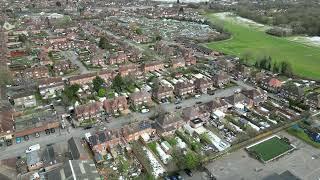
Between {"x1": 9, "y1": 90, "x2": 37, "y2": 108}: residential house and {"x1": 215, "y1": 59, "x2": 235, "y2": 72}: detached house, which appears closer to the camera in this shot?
{"x1": 9, "y1": 90, "x2": 37, "y2": 108}: residential house

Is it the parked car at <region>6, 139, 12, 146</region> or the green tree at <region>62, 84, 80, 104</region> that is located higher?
the green tree at <region>62, 84, 80, 104</region>

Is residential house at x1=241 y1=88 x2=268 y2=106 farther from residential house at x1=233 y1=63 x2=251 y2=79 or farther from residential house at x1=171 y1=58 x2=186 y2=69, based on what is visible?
residential house at x1=171 y1=58 x2=186 y2=69

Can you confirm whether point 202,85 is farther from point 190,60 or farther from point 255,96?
point 190,60

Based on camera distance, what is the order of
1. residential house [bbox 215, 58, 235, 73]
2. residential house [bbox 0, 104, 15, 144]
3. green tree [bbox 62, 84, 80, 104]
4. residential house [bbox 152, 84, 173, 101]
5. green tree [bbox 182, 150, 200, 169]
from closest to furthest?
green tree [bbox 182, 150, 200, 169] → residential house [bbox 0, 104, 15, 144] → green tree [bbox 62, 84, 80, 104] → residential house [bbox 152, 84, 173, 101] → residential house [bbox 215, 58, 235, 73]

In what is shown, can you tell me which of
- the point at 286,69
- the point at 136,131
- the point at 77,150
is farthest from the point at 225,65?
the point at 77,150

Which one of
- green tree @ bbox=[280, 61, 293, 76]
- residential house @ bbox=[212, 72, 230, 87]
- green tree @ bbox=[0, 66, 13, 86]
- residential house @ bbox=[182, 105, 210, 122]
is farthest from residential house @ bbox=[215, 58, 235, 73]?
green tree @ bbox=[0, 66, 13, 86]

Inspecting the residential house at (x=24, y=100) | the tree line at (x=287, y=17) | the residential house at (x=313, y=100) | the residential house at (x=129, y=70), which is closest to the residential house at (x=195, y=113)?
the residential house at (x=313, y=100)

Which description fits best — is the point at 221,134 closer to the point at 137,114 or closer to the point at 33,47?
the point at 137,114
